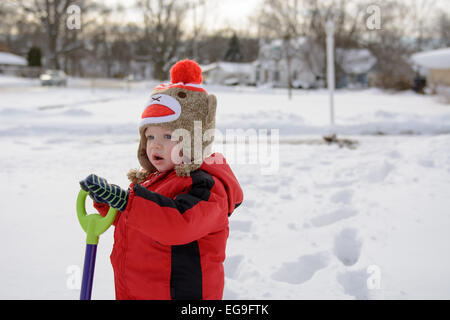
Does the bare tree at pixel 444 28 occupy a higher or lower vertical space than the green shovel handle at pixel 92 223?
higher

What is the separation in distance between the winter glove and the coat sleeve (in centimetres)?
3

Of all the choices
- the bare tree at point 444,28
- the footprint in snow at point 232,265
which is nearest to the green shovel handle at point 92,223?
the footprint in snow at point 232,265

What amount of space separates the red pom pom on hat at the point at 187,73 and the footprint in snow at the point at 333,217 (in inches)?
99.7

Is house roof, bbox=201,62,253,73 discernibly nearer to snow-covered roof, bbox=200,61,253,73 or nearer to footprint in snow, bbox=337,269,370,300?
snow-covered roof, bbox=200,61,253,73

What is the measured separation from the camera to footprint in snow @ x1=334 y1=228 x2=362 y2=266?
128 inches

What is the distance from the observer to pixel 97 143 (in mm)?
8109

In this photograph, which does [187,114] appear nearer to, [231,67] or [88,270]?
[88,270]

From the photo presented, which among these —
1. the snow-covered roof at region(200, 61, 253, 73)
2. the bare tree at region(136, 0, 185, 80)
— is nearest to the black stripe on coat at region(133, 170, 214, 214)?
the bare tree at region(136, 0, 185, 80)

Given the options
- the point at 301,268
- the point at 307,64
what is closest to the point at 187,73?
the point at 301,268

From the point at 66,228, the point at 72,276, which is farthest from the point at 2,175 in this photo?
the point at 72,276

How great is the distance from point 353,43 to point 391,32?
4.80 m

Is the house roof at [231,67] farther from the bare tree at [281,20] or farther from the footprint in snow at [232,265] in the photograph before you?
the footprint in snow at [232,265]

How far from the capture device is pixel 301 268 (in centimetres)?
310

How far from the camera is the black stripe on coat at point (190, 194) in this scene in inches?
54.2
